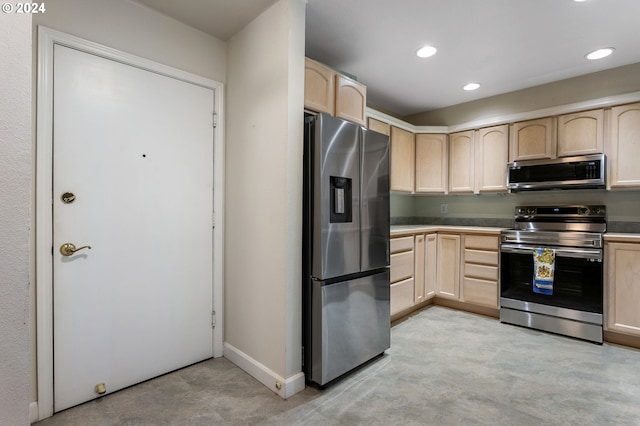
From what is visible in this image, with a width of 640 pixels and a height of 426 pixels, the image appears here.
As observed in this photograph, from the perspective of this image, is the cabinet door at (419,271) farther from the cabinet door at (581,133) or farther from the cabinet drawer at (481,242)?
the cabinet door at (581,133)

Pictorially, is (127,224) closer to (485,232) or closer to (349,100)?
(349,100)

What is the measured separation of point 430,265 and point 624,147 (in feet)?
6.83

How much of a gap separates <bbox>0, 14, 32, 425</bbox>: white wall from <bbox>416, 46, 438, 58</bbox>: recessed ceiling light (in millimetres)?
2634

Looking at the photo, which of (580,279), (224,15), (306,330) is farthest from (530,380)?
(224,15)

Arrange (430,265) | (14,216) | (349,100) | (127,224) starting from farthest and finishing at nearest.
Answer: (430,265)
(349,100)
(127,224)
(14,216)

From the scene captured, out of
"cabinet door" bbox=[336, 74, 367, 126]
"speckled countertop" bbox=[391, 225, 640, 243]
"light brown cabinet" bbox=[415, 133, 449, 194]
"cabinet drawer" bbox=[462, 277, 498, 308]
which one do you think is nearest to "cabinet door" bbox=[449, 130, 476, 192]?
"light brown cabinet" bbox=[415, 133, 449, 194]

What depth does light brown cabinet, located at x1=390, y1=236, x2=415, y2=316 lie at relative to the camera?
3.12 metres

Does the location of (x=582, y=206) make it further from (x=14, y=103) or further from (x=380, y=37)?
(x=14, y=103)

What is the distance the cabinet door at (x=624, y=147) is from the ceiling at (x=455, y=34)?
0.51 meters

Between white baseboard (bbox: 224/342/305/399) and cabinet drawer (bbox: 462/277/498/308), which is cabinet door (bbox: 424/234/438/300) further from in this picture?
white baseboard (bbox: 224/342/305/399)

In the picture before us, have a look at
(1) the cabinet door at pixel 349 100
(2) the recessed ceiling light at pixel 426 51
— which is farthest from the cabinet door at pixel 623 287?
(1) the cabinet door at pixel 349 100

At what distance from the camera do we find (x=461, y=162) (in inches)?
156

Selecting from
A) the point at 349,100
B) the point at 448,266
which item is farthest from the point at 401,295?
the point at 349,100

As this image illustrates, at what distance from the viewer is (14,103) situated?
0.96 meters
